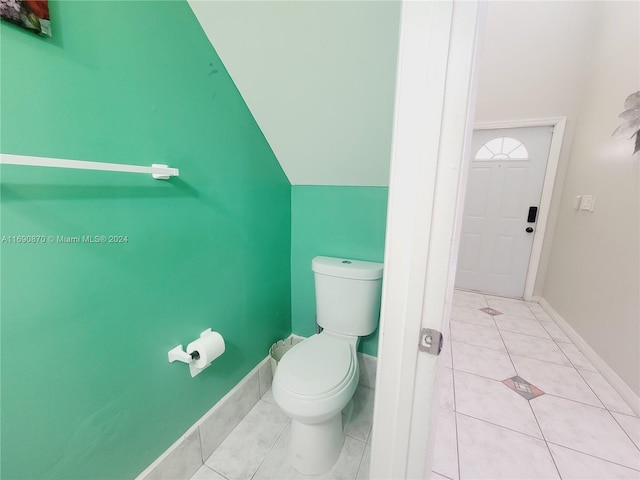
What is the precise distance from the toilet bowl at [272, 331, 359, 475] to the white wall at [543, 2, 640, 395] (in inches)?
62.6

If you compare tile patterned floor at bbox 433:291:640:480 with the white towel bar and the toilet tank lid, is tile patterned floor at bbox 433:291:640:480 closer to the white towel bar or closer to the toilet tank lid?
the toilet tank lid

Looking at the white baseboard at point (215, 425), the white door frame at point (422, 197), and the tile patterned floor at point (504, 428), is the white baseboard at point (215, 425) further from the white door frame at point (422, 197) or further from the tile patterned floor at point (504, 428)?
the white door frame at point (422, 197)

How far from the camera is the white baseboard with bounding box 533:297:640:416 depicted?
143 cm

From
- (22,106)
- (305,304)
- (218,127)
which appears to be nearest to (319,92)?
(218,127)

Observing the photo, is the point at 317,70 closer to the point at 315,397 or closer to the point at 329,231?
the point at 329,231

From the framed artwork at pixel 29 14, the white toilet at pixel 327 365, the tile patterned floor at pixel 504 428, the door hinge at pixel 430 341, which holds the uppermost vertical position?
Answer: the framed artwork at pixel 29 14

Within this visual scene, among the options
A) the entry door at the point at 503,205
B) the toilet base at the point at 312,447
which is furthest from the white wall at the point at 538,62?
the toilet base at the point at 312,447

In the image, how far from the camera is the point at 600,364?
1709 millimetres

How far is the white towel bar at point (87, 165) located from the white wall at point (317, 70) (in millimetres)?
555

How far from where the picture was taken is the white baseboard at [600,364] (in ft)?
4.70

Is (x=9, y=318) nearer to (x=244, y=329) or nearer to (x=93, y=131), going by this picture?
(x=93, y=131)

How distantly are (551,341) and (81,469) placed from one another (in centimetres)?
281

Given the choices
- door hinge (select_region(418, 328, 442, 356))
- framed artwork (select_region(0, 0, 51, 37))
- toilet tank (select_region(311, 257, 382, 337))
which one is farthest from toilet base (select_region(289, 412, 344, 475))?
framed artwork (select_region(0, 0, 51, 37))

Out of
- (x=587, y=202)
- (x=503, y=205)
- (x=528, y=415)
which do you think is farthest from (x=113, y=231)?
(x=503, y=205)
